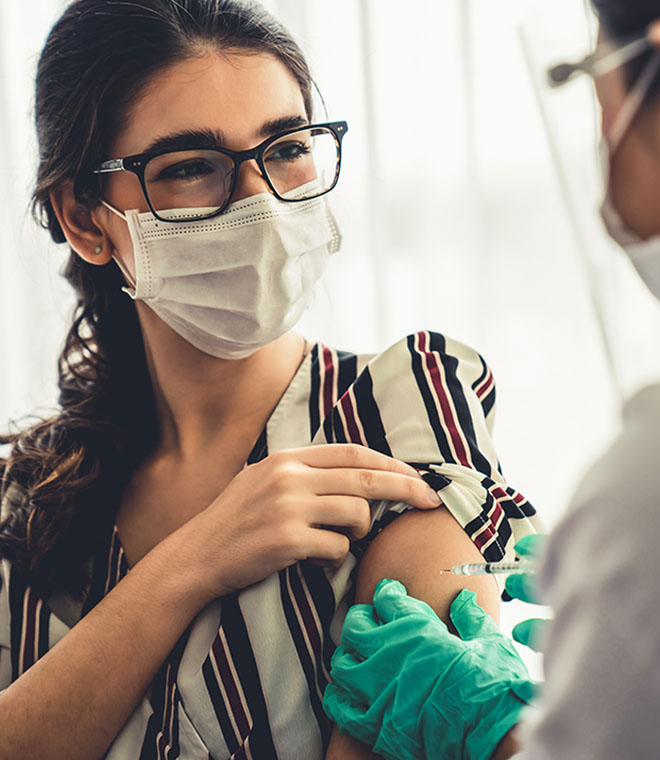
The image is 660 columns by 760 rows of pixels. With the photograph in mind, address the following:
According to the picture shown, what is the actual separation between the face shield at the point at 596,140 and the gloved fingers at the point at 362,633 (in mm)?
480

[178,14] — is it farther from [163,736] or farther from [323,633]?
[163,736]

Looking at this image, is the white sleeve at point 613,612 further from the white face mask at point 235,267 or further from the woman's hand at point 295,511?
the white face mask at point 235,267

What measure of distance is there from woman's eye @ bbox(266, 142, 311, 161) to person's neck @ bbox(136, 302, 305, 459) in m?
0.32

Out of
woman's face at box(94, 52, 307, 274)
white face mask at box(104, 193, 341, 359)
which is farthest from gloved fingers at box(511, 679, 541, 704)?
woman's face at box(94, 52, 307, 274)

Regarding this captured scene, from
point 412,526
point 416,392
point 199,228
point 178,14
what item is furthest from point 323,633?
point 178,14

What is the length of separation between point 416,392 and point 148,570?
0.45 metres

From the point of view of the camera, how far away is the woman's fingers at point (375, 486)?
1114 mm

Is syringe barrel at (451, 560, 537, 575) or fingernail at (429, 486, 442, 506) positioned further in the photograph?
fingernail at (429, 486, 442, 506)

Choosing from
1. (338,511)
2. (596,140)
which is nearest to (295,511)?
(338,511)

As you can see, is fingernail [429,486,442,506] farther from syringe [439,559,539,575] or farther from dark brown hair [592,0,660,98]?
dark brown hair [592,0,660,98]

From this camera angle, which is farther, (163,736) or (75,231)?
(75,231)

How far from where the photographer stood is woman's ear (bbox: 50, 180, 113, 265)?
142cm

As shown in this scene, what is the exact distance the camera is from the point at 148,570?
1166 millimetres

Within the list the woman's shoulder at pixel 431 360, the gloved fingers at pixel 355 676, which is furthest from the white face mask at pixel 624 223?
the woman's shoulder at pixel 431 360
